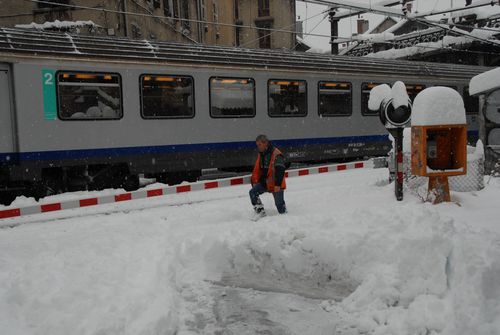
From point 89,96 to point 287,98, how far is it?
5502 mm

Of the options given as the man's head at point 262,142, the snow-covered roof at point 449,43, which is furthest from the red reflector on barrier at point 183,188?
the snow-covered roof at point 449,43

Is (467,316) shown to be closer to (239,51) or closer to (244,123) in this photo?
(244,123)

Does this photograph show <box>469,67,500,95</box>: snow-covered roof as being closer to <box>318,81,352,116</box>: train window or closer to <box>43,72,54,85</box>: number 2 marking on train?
<box>318,81,352,116</box>: train window

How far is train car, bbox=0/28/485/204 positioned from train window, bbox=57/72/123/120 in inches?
0.9

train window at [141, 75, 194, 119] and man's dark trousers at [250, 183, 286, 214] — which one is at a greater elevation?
train window at [141, 75, 194, 119]

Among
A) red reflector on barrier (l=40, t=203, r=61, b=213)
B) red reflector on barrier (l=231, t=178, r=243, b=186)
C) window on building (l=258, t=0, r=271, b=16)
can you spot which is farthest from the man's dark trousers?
window on building (l=258, t=0, r=271, b=16)

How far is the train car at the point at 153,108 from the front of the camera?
9.34m

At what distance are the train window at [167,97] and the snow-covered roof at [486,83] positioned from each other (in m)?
6.93

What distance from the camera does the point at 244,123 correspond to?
12.0m

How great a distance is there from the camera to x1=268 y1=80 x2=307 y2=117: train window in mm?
12422

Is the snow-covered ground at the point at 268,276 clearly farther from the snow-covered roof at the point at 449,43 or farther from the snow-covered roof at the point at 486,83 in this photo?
the snow-covered roof at the point at 449,43

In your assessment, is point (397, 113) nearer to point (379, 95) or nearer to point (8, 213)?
point (379, 95)

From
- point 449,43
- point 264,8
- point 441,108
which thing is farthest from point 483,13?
point 441,108

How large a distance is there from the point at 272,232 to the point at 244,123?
666cm
